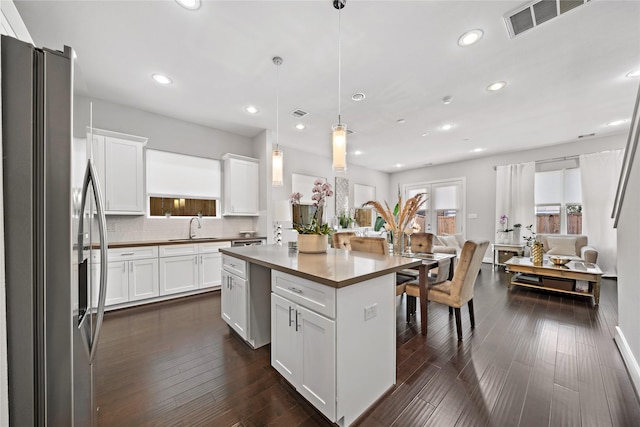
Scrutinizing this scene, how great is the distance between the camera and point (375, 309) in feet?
4.86

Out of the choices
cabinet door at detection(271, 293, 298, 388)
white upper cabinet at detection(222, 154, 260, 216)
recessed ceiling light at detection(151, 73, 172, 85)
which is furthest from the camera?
white upper cabinet at detection(222, 154, 260, 216)

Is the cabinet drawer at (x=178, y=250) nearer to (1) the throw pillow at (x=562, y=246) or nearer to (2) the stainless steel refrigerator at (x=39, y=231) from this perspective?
(2) the stainless steel refrigerator at (x=39, y=231)

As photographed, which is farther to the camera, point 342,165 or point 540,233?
point 540,233

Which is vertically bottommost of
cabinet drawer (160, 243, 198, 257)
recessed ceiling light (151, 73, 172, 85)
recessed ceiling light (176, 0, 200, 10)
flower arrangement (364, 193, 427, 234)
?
cabinet drawer (160, 243, 198, 257)

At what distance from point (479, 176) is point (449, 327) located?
214 inches

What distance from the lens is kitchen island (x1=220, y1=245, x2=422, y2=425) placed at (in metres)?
1.28

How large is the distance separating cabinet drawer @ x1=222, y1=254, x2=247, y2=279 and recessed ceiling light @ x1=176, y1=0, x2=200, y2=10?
2097 mm

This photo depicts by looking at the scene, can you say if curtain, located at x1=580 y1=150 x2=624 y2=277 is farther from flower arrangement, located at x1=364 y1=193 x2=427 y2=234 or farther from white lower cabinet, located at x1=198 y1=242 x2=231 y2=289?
white lower cabinet, located at x1=198 y1=242 x2=231 y2=289

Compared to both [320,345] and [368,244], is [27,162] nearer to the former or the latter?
[320,345]

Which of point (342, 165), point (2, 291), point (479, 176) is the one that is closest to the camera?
point (2, 291)

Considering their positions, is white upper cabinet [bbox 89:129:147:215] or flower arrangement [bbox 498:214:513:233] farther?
flower arrangement [bbox 498:214:513:233]

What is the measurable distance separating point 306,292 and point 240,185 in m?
3.44

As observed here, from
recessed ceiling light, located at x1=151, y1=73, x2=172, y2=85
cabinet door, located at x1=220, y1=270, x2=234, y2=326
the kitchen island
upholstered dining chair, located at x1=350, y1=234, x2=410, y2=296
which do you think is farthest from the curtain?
recessed ceiling light, located at x1=151, y1=73, x2=172, y2=85

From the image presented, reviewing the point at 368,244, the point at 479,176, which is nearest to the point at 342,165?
the point at 368,244
